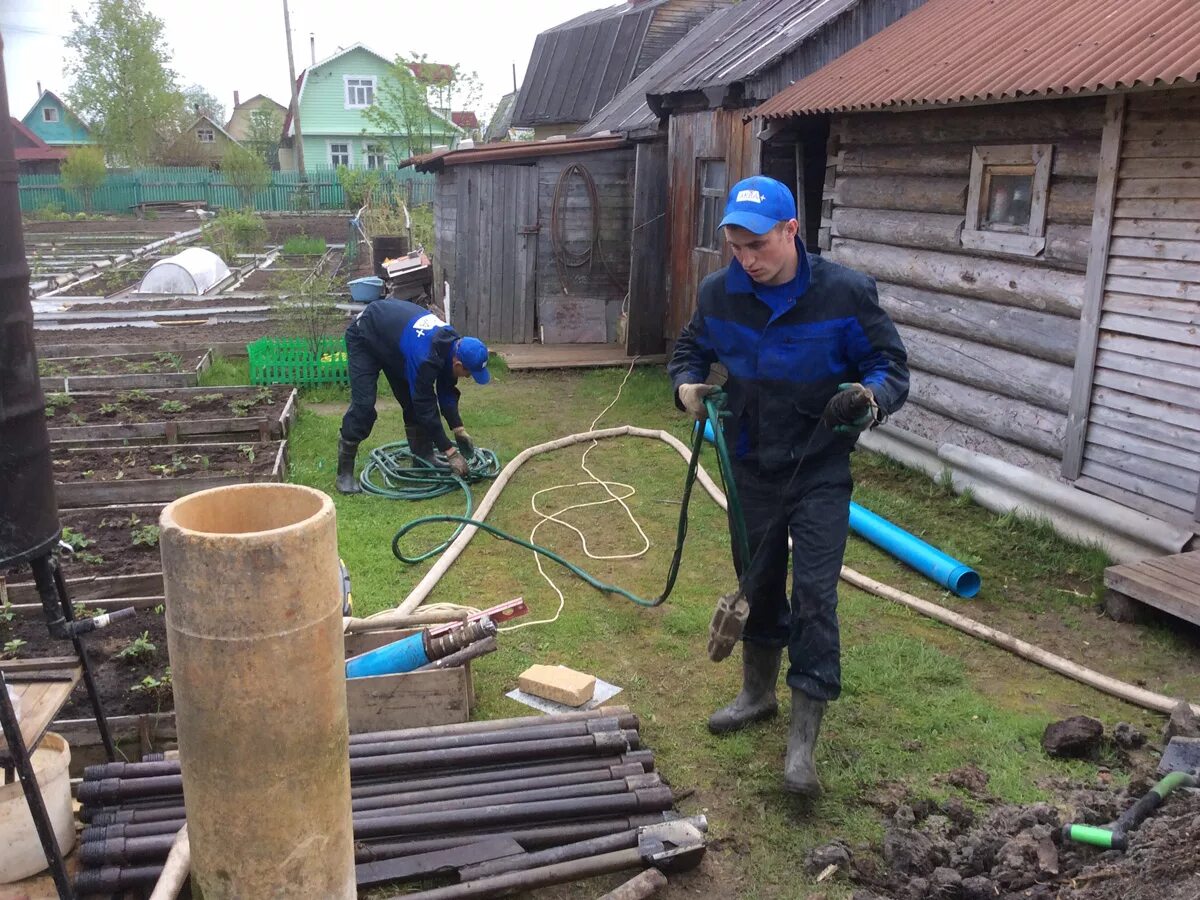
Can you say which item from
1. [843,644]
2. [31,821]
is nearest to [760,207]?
[843,644]

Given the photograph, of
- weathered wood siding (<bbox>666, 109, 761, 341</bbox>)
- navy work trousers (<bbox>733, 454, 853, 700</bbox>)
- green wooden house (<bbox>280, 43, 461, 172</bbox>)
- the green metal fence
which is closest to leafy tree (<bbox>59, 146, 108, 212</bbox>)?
the green metal fence

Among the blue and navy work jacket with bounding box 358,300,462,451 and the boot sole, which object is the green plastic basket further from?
the boot sole

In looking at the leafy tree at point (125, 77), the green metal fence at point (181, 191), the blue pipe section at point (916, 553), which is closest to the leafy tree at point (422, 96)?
the green metal fence at point (181, 191)

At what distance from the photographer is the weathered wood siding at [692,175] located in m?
9.57

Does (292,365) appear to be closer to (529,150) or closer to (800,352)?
(529,150)

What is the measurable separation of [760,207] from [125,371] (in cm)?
961

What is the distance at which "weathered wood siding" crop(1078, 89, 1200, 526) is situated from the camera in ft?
18.1

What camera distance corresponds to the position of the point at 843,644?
5.07m

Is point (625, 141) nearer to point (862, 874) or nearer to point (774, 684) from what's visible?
point (774, 684)

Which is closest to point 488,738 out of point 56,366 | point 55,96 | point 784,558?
point 784,558

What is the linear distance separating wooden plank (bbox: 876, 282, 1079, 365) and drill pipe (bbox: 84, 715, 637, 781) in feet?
13.9

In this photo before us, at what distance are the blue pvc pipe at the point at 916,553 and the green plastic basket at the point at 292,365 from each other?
20.5ft

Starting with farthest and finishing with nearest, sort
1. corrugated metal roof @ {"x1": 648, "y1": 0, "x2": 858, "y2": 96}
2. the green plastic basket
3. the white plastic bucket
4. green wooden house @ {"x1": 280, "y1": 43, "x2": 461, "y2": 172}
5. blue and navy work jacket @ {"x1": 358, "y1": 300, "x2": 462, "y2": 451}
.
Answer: green wooden house @ {"x1": 280, "y1": 43, "x2": 461, "y2": 172}, the green plastic basket, corrugated metal roof @ {"x1": 648, "y1": 0, "x2": 858, "y2": 96}, blue and navy work jacket @ {"x1": 358, "y1": 300, "x2": 462, "y2": 451}, the white plastic bucket

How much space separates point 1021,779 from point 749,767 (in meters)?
1.07
